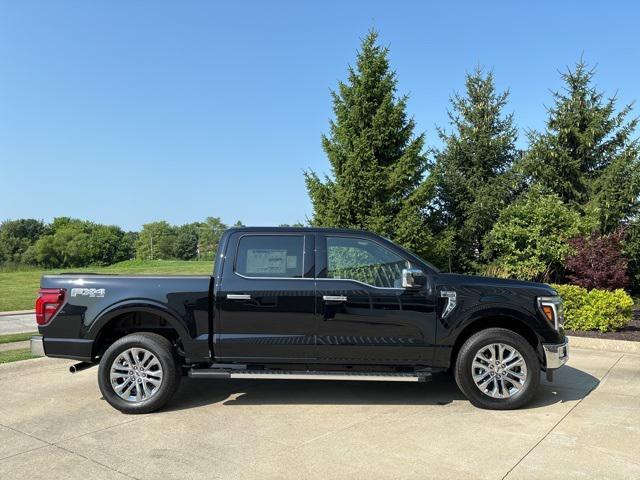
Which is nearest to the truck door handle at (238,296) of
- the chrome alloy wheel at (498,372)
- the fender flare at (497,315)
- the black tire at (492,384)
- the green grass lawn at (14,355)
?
the fender flare at (497,315)

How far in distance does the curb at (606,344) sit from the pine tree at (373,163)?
205 inches

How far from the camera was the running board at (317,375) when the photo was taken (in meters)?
5.12

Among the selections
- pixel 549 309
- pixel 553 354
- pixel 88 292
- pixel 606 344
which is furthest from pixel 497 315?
pixel 606 344

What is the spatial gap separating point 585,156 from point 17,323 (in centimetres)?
1599

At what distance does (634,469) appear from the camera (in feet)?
12.3

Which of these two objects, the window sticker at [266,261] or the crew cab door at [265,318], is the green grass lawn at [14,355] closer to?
the crew cab door at [265,318]

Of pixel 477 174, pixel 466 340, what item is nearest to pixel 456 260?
pixel 477 174

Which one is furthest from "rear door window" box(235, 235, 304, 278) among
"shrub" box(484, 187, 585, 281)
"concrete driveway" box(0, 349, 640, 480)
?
"shrub" box(484, 187, 585, 281)

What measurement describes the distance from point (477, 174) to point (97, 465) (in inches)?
545

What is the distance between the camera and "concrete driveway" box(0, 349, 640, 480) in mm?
3811

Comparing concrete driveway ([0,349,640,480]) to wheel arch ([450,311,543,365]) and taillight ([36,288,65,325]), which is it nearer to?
wheel arch ([450,311,543,365])

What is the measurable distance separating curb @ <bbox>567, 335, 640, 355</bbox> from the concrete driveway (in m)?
2.18

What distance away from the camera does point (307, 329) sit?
5227mm

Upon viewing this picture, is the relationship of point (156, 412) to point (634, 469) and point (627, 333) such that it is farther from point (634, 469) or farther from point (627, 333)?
point (627, 333)
